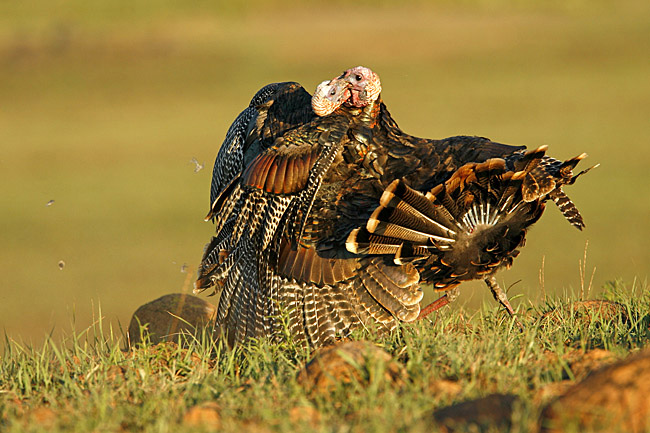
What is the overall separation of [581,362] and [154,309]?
347cm

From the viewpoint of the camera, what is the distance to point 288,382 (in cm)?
309

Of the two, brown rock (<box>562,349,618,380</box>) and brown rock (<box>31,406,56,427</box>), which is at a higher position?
brown rock (<box>562,349,618,380</box>)

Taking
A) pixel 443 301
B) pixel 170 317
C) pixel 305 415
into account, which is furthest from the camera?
pixel 170 317

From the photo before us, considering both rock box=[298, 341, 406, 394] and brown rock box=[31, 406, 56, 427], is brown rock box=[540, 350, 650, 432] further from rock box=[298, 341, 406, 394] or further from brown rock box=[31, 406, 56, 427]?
brown rock box=[31, 406, 56, 427]

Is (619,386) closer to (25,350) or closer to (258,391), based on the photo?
(258,391)

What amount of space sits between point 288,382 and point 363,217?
1707mm

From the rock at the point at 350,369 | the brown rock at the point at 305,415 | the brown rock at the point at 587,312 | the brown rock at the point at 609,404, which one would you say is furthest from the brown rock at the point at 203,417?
the brown rock at the point at 587,312

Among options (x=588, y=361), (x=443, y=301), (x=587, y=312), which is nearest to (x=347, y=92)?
(x=443, y=301)

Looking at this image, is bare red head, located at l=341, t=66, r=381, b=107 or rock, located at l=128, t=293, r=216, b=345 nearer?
bare red head, located at l=341, t=66, r=381, b=107

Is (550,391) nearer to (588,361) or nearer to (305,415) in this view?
(588,361)

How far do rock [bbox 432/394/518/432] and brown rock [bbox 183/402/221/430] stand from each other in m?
0.75

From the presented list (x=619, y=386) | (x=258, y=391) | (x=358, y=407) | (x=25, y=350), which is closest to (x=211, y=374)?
(x=258, y=391)

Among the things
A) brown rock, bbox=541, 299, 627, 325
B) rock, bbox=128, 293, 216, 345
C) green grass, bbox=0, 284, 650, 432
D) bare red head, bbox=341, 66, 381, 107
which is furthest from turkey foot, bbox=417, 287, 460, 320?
rock, bbox=128, 293, 216, 345

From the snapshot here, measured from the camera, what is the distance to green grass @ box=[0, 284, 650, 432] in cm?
261
